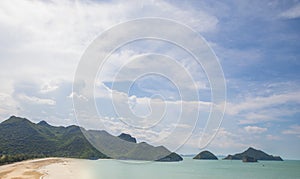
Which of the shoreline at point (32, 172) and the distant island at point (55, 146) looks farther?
the distant island at point (55, 146)

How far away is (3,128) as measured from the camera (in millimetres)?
123562

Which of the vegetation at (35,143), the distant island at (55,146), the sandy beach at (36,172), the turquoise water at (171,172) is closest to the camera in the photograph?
the sandy beach at (36,172)

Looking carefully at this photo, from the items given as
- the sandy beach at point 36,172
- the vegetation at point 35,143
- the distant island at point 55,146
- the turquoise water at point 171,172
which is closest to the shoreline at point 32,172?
the sandy beach at point 36,172

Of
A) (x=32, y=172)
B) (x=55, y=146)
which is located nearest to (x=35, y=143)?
(x=55, y=146)

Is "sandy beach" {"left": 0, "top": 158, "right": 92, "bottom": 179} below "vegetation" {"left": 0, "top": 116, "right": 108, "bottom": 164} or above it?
below

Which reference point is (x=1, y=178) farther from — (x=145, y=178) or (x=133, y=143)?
(x=133, y=143)

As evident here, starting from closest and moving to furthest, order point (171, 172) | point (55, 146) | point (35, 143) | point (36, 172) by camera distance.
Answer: point (36, 172), point (171, 172), point (35, 143), point (55, 146)

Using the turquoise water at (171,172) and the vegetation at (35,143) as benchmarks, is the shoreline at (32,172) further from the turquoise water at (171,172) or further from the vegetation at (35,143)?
the vegetation at (35,143)

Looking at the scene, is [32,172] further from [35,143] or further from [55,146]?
[55,146]

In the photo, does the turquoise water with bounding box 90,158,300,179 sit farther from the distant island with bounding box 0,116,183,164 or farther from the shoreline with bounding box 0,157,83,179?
the distant island with bounding box 0,116,183,164

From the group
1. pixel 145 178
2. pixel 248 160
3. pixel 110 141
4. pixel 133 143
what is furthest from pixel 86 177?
pixel 248 160

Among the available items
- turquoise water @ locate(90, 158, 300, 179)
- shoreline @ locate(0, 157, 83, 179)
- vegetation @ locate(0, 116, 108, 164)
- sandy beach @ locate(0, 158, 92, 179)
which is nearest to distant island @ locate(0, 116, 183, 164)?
vegetation @ locate(0, 116, 108, 164)

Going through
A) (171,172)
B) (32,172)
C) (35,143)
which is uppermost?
(35,143)

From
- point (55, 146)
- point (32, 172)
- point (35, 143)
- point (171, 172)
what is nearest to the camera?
point (32, 172)
